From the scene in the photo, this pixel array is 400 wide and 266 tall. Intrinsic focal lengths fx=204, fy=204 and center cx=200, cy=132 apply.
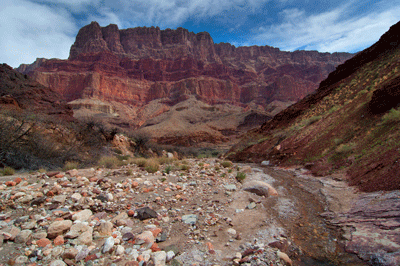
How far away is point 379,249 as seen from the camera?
335 centimetres

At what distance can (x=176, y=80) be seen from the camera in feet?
418

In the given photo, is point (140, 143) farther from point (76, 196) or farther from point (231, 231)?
point (231, 231)

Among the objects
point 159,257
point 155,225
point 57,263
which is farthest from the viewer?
point 155,225

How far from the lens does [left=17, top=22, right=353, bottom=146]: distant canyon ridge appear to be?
81775mm

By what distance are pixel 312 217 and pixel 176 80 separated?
12813cm

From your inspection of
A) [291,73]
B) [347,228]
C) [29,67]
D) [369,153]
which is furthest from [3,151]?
[29,67]

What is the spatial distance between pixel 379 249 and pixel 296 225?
1.61m

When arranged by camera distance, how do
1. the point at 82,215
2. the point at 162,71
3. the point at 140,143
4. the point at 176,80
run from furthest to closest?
the point at 162,71 → the point at 176,80 → the point at 140,143 → the point at 82,215

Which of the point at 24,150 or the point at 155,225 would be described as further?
the point at 24,150

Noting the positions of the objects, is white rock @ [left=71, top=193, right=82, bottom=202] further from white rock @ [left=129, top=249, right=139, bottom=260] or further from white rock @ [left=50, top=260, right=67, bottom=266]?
white rock @ [left=129, top=249, right=139, bottom=260]

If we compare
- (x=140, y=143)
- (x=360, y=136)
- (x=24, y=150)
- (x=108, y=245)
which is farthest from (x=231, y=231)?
(x=140, y=143)

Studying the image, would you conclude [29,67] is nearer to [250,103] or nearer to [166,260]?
[250,103]

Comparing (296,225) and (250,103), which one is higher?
(250,103)

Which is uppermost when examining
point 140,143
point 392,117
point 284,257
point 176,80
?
point 176,80
